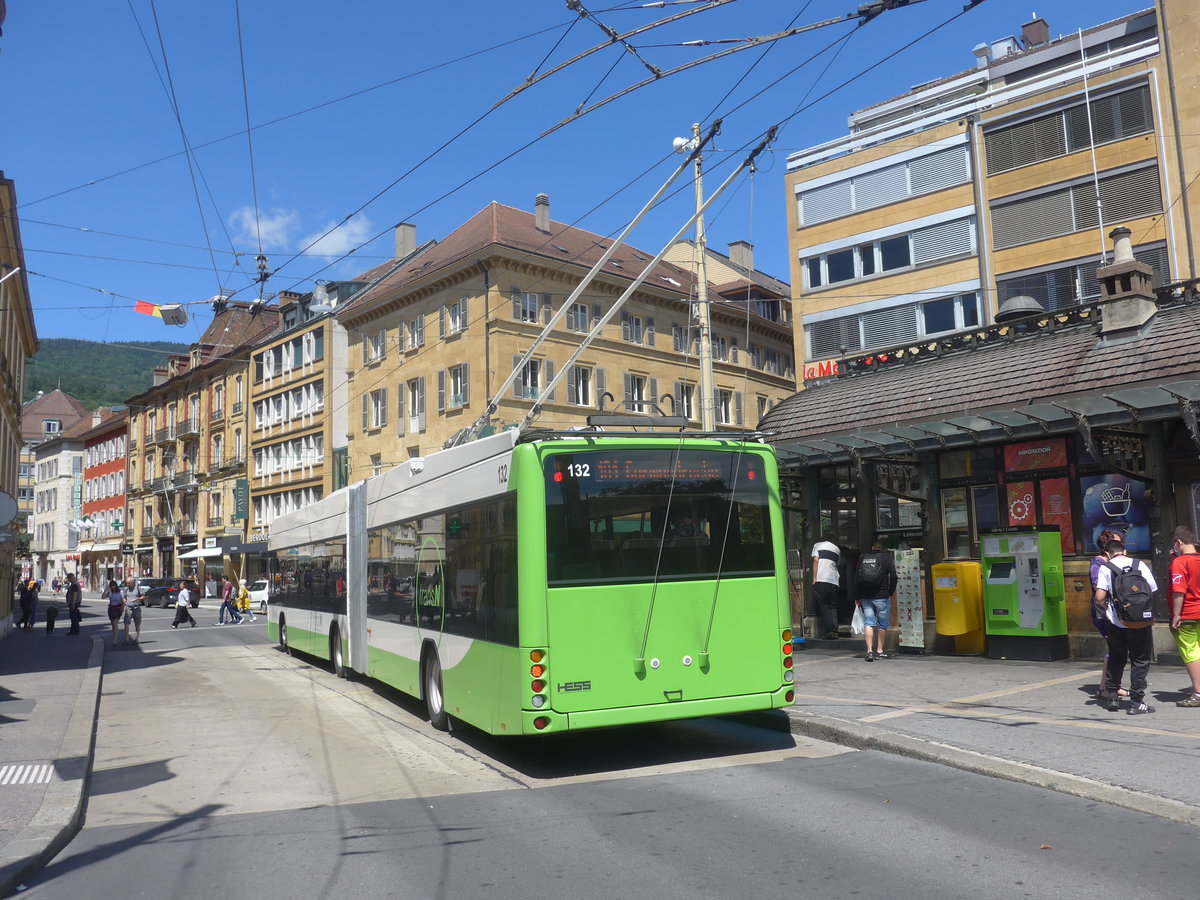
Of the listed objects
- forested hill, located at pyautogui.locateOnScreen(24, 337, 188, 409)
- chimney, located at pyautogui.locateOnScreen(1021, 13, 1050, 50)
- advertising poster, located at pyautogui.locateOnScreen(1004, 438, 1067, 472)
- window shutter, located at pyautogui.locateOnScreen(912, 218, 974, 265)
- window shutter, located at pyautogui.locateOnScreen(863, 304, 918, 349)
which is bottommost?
advertising poster, located at pyautogui.locateOnScreen(1004, 438, 1067, 472)

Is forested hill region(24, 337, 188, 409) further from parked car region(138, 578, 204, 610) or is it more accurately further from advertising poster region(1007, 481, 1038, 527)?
advertising poster region(1007, 481, 1038, 527)

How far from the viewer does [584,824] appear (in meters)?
7.06

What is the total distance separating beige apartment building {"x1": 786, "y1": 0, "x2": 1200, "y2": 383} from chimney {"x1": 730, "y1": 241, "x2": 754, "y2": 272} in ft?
86.4

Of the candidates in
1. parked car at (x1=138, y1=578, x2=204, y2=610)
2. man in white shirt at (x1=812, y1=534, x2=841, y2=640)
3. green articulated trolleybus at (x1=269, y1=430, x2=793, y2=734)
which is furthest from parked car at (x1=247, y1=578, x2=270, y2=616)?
green articulated trolleybus at (x1=269, y1=430, x2=793, y2=734)

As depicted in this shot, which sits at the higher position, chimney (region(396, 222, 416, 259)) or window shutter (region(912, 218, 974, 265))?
chimney (region(396, 222, 416, 259))

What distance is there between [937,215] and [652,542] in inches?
1005

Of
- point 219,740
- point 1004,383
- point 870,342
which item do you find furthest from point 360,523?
point 870,342

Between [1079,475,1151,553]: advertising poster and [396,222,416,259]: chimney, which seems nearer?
[1079,475,1151,553]: advertising poster

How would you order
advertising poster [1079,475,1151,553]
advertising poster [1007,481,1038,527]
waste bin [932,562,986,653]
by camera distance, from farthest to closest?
1. advertising poster [1007,481,1038,527]
2. waste bin [932,562,986,653]
3. advertising poster [1079,475,1151,553]

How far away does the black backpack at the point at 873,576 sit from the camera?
15.3 meters

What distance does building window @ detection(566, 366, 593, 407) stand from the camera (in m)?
44.5

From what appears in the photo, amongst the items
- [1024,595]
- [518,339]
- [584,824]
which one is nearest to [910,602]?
[1024,595]

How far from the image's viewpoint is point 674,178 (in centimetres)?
1033

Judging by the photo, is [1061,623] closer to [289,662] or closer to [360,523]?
[360,523]
